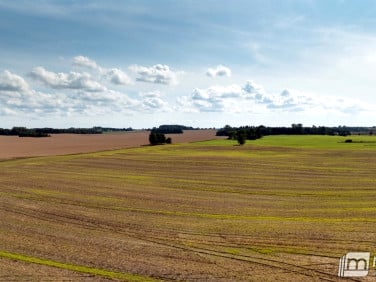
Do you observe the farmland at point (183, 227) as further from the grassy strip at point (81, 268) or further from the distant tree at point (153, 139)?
the distant tree at point (153, 139)

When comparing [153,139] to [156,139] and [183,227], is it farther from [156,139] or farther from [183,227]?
[183,227]

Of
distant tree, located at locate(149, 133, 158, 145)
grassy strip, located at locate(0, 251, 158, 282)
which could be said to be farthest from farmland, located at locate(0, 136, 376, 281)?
distant tree, located at locate(149, 133, 158, 145)

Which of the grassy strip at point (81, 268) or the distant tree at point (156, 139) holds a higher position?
the distant tree at point (156, 139)

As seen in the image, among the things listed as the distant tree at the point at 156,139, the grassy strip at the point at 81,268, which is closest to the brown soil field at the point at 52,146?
the distant tree at the point at 156,139

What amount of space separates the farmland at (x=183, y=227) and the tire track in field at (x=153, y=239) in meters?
0.05

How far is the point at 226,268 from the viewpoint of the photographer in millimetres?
16797

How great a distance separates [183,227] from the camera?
2373cm

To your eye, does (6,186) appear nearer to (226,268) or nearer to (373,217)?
(226,268)

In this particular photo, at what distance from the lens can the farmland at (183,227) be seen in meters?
16.8

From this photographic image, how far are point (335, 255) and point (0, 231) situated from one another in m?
17.7

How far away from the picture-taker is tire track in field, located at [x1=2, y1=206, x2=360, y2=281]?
16.4 metres

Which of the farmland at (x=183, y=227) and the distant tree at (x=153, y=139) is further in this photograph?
the distant tree at (x=153, y=139)

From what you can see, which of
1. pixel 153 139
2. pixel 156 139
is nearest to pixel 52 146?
pixel 153 139

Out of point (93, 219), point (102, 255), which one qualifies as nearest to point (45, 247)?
point (102, 255)
